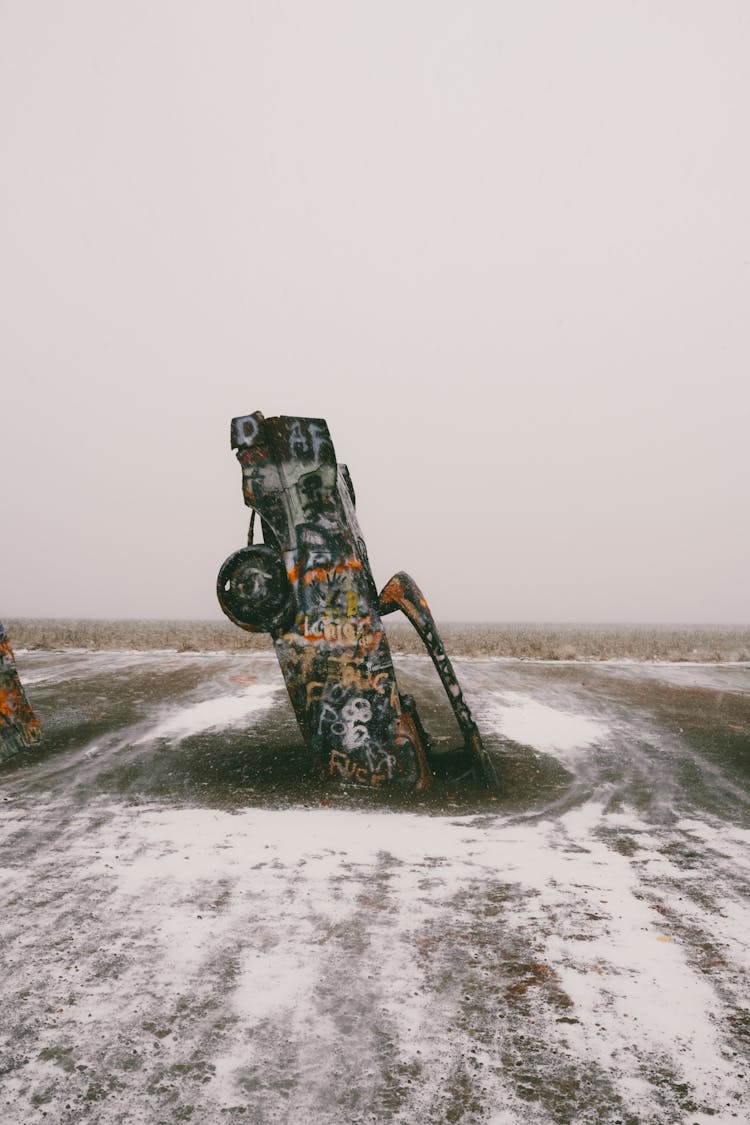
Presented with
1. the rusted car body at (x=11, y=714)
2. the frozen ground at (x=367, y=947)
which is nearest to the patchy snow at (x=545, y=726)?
the frozen ground at (x=367, y=947)

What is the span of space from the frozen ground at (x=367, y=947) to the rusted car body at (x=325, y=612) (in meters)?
0.37

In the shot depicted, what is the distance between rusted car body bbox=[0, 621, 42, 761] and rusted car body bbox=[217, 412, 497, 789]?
8.52 ft

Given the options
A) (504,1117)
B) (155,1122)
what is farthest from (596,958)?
(155,1122)

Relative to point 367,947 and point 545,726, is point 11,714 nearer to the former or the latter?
point 367,947

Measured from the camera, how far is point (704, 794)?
5.13 m

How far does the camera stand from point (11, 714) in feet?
20.0

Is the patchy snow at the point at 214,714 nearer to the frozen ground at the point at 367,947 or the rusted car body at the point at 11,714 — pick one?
the rusted car body at the point at 11,714

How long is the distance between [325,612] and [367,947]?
2.69m

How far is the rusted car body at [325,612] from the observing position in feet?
16.3

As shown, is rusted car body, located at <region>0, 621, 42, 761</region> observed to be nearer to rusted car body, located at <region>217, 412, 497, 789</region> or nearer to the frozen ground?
the frozen ground

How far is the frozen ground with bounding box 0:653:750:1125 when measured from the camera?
1884mm

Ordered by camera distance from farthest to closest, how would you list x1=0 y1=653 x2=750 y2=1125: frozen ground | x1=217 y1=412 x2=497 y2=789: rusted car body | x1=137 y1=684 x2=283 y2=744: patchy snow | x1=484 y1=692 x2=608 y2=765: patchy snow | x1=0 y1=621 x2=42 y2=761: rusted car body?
x1=137 y1=684 x2=283 y2=744: patchy snow → x1=484 y1=692 x2=608 y2=765: patchy snow → x1=0 y1=621 x2=42 y2=761: rusted car body → x1=217 y1=412 x2=497 y2=789: rusted car body → x1=0 y1=653 x2=750 y2=1125: frozen ground

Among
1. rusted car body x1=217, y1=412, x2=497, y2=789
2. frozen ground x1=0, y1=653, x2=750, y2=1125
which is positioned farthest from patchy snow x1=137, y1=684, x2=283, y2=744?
rusted car body x1=217, y1=412, x2=497, y2=789

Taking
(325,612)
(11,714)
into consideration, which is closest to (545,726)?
(325,612)
